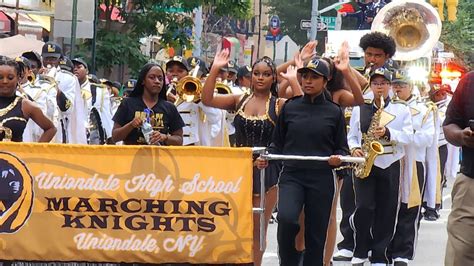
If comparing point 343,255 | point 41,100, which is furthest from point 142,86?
point 343,255

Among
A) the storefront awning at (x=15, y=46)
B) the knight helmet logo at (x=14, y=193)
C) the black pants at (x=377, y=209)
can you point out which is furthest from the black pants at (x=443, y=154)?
the knight helmet logo at (x=14, y=193)

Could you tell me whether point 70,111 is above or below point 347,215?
above

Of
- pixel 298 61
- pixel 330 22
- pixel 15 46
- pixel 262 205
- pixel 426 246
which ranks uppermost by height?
pixel 330 22

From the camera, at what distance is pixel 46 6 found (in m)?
34.5

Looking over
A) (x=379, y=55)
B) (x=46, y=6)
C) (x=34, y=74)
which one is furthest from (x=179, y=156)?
(x=46, y=6)

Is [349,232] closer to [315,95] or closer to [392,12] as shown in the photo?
[315,95]

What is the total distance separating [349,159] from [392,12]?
1121 cm

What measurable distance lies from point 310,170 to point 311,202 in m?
0.24

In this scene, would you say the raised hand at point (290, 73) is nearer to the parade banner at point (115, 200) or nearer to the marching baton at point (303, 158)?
the marching baton at point (303, 158)

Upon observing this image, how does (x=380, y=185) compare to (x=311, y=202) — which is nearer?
(x=311, y=202)

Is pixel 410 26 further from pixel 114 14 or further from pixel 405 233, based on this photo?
pixel 114 14

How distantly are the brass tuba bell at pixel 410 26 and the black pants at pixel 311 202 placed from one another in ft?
26.7

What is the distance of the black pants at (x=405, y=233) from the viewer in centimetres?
1205

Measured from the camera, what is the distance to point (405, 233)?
12109mm
